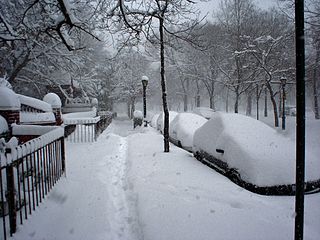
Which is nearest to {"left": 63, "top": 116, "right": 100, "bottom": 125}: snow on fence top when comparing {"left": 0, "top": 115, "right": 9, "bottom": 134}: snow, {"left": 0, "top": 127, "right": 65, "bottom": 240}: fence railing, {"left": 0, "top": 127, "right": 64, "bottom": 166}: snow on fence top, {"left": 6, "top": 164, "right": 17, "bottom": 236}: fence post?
{"left": 0, "top": 115, "right": 9, "bottom": 134}: snow

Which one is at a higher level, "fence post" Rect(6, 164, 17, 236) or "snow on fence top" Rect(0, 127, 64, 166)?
"snow on fence top" Rect(0, 127, 64, 166)

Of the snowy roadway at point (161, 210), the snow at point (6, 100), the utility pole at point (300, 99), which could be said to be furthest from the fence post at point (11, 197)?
the snow at point (6, 100)

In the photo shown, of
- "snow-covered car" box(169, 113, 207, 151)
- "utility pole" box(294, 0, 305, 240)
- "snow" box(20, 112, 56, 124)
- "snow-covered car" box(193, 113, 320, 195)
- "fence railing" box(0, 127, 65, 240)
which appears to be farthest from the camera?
"snow-covered car" box(169, 113, 207, 151)

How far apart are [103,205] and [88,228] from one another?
2.86ft

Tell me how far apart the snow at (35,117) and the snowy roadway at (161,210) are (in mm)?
3234

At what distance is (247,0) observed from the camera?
84.9 feet

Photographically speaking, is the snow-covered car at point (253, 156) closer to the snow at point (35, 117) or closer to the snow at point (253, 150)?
the snow at point (253, 150)

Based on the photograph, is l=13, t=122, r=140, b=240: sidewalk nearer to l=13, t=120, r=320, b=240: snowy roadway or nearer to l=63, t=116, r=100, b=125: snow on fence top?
l=13, t=120, r=320, b=240: snowy roadway

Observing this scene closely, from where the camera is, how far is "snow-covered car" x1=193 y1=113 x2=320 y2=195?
204 inches

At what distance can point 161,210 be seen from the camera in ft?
14.5

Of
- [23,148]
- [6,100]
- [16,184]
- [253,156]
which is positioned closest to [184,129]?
[253,156]

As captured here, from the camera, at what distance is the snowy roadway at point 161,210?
3.75 m

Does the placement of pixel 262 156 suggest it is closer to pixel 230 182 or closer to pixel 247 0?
pixel 230 182

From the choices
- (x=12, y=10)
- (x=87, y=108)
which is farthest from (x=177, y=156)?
(x=87, y=108)
